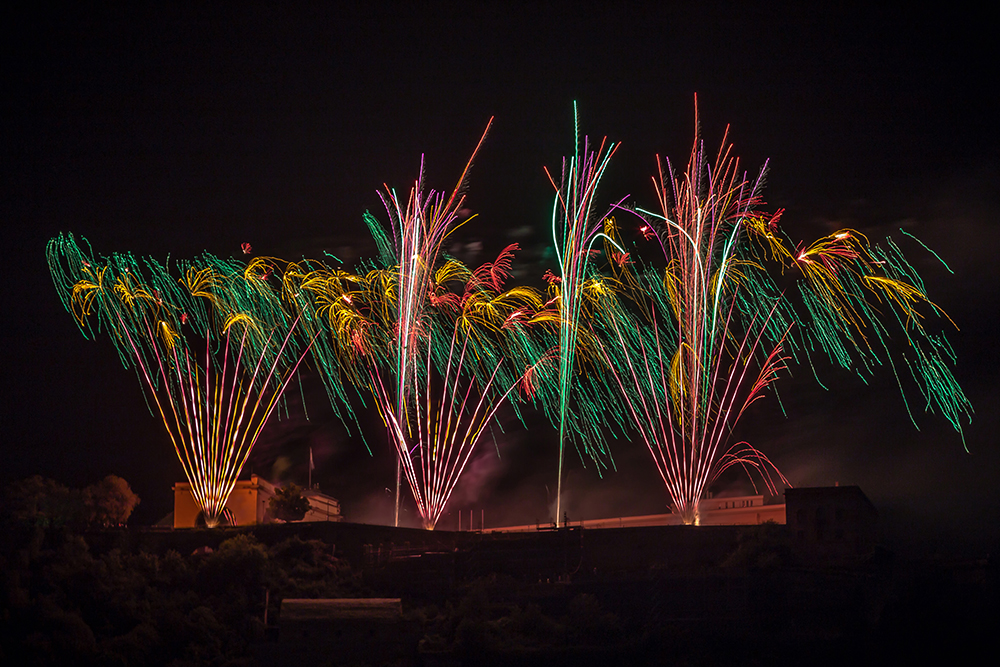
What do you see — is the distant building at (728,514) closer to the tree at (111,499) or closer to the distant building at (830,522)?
the distant building at (830,522)

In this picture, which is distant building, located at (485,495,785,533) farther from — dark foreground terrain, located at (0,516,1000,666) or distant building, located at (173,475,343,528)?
dark foreground terrain, located at (0,516,1000,666)

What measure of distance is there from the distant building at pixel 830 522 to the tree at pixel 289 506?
26645mm

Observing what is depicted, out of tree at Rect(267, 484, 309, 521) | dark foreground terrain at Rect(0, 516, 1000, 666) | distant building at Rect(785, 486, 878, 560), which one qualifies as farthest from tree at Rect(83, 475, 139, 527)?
distant building at Rect(785, 486, 878, 560)

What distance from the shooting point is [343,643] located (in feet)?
121

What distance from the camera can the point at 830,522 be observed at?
4469 centimetres

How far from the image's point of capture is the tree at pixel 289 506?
5578 centimetres

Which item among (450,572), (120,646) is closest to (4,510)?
(120,646)

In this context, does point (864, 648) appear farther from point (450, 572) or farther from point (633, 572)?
point (450, 572)

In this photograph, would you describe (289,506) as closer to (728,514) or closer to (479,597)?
(479,597)

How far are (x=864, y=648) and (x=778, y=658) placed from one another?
360 cm

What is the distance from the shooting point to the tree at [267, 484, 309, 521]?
55.8 metres

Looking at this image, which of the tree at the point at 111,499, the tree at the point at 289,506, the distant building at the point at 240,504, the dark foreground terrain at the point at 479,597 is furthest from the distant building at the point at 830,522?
the tree at the point at 111,499

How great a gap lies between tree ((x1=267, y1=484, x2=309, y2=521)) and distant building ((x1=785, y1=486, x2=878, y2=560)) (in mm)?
26645

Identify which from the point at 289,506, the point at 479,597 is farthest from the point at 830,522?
the point at 289,506
